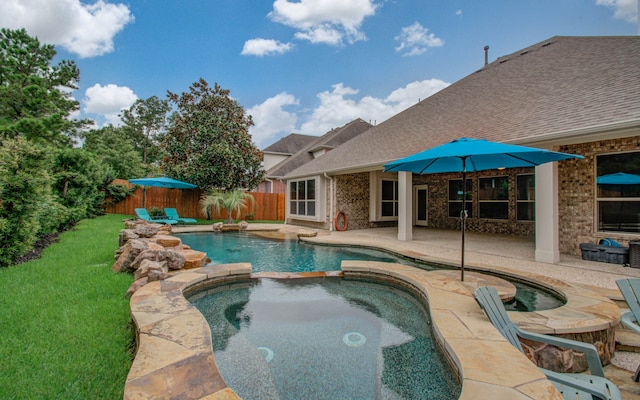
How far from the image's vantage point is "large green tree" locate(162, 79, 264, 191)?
16312 millimetres

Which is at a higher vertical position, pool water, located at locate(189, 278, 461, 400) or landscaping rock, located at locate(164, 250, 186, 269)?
landscaping rock, located at locate(164, 250, 186, 269)

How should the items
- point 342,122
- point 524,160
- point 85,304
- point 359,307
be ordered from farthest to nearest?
point 342,122, point 524,160, point 359,307, point 85,304

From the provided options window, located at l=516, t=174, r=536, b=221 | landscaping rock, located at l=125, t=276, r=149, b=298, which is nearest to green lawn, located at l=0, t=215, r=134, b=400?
landscaping rock, located at l=125, t=276, r=149, b=298

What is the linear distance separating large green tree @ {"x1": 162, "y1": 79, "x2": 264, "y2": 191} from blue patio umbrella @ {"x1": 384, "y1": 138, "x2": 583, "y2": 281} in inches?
507

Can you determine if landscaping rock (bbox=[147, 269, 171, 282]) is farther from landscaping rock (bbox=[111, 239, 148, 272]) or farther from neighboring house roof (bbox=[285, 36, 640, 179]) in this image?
neighboring house roof (bbox=[285, 36, 640, 179])

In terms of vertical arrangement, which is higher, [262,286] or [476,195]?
[476,195]

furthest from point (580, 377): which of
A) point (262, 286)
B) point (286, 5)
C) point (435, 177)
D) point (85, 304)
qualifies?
point (286, 5)

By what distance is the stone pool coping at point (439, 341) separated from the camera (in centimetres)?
187

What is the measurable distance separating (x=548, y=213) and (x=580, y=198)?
1425 millimetres

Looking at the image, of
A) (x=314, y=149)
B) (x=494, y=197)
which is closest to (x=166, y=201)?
(x=314, y=149)

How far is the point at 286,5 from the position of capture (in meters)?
13.6

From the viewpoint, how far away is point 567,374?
96.5 inches

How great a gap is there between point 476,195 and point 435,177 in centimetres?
200

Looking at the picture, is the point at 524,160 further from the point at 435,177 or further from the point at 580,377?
the point at 435,177
